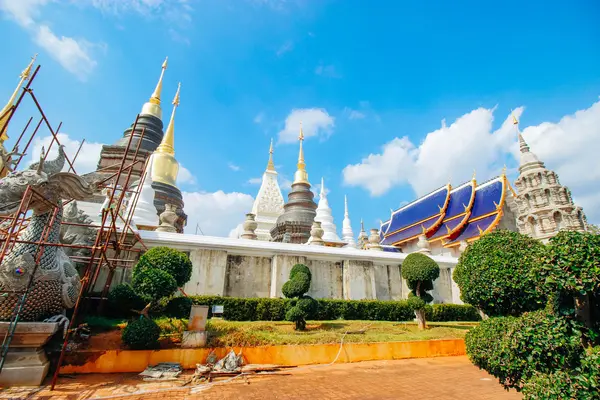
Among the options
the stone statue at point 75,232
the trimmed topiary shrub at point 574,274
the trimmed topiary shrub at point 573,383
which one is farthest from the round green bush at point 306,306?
the trimmed topiary shrub at point 574,274

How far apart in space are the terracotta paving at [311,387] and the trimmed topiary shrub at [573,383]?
93.1 inches

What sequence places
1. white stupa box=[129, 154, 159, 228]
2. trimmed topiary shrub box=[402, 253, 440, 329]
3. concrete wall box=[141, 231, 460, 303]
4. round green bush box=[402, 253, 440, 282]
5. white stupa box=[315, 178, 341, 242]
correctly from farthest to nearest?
white stupa box=[315, 178, 341, 242] → white stupa box=[129, 154, 159, 228] → concrete wall box=[141, 231, 460, 303] → round green bush box=[402, 253, 440, 282] → trimmed topiary shrub box=[402, 253, 440, 329]

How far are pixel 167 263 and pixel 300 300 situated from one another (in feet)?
12.4

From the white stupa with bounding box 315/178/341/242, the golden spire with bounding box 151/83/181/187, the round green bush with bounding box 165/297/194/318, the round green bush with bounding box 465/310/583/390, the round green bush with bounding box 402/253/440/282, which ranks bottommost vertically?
the round green bush with bounding box 465/310/583/390

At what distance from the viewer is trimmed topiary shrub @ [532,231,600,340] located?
2.62m

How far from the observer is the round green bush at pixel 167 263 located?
7.10 metres

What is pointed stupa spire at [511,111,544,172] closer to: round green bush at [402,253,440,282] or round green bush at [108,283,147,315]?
round green bush at [402,253,440,282]

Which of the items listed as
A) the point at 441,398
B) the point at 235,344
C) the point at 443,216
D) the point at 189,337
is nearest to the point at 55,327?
the point at 189,337

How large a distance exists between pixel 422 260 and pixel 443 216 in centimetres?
1635

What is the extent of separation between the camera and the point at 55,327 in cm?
469

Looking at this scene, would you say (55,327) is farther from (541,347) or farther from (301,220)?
(301,220)

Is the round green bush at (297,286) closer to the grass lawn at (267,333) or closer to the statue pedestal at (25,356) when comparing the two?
the grass lawn at (267,333)

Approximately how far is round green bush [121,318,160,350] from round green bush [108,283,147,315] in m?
1.84

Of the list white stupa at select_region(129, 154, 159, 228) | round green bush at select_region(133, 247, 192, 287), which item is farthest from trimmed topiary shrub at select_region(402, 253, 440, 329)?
white stupa at select_region(129, 154, 159, 228)
